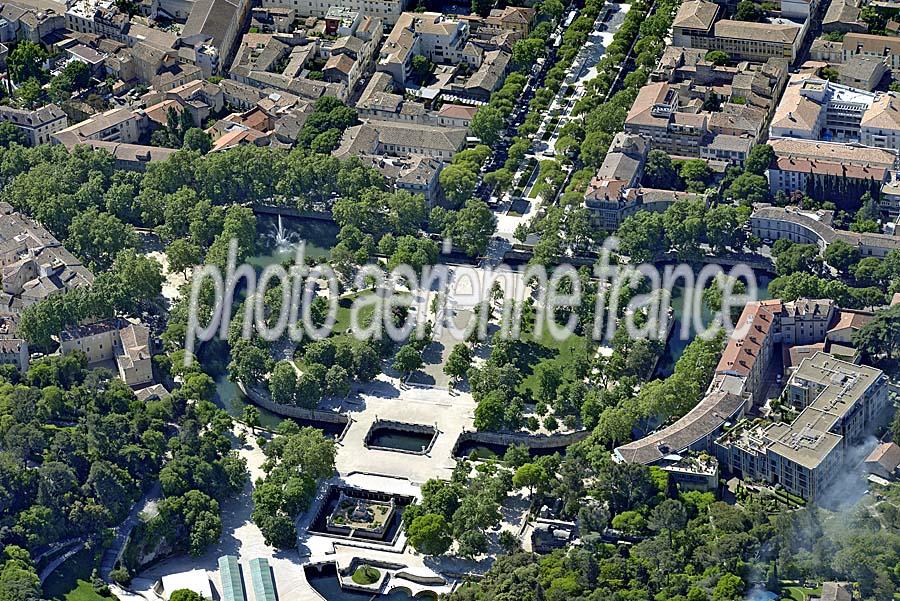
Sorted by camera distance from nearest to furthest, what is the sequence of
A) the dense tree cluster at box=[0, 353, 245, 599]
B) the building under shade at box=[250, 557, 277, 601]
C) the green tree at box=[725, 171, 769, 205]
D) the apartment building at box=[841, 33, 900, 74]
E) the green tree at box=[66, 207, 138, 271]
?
the building under shade at box=[250, 557, 277, 601] → the dense tree cluster at box=[0, 353, 245, 599] → the green tree at box=[66, 207, 138, 271] → the green tree at box=[725, 171, 769, 205] → the apartment building at box=[841, 33, 900, 74]

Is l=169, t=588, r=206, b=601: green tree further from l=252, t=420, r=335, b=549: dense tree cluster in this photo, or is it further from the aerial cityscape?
l=252, t=420, r=335, b=549: dense tree cluster

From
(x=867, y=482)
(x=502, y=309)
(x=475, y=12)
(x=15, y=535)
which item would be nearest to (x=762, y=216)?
(x=502, y=309)

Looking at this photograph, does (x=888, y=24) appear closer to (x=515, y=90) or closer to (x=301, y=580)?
(x=515, y=90)

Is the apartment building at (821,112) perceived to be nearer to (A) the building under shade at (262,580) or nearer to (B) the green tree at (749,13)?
(B) the green tree at (749,13)

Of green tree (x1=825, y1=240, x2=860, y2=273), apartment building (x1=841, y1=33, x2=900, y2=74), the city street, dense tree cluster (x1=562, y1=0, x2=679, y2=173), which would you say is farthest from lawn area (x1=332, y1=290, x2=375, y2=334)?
apartment building (x1=841, y1=33, x2=900, y2=74)

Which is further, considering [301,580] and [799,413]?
[799,413]

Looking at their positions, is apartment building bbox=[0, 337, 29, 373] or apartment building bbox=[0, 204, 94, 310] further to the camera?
apartment building bbox=[0, 204, 94, 310]

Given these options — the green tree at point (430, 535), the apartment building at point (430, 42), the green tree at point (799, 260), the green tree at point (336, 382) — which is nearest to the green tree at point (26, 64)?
the apartment building at point (430, 42)
